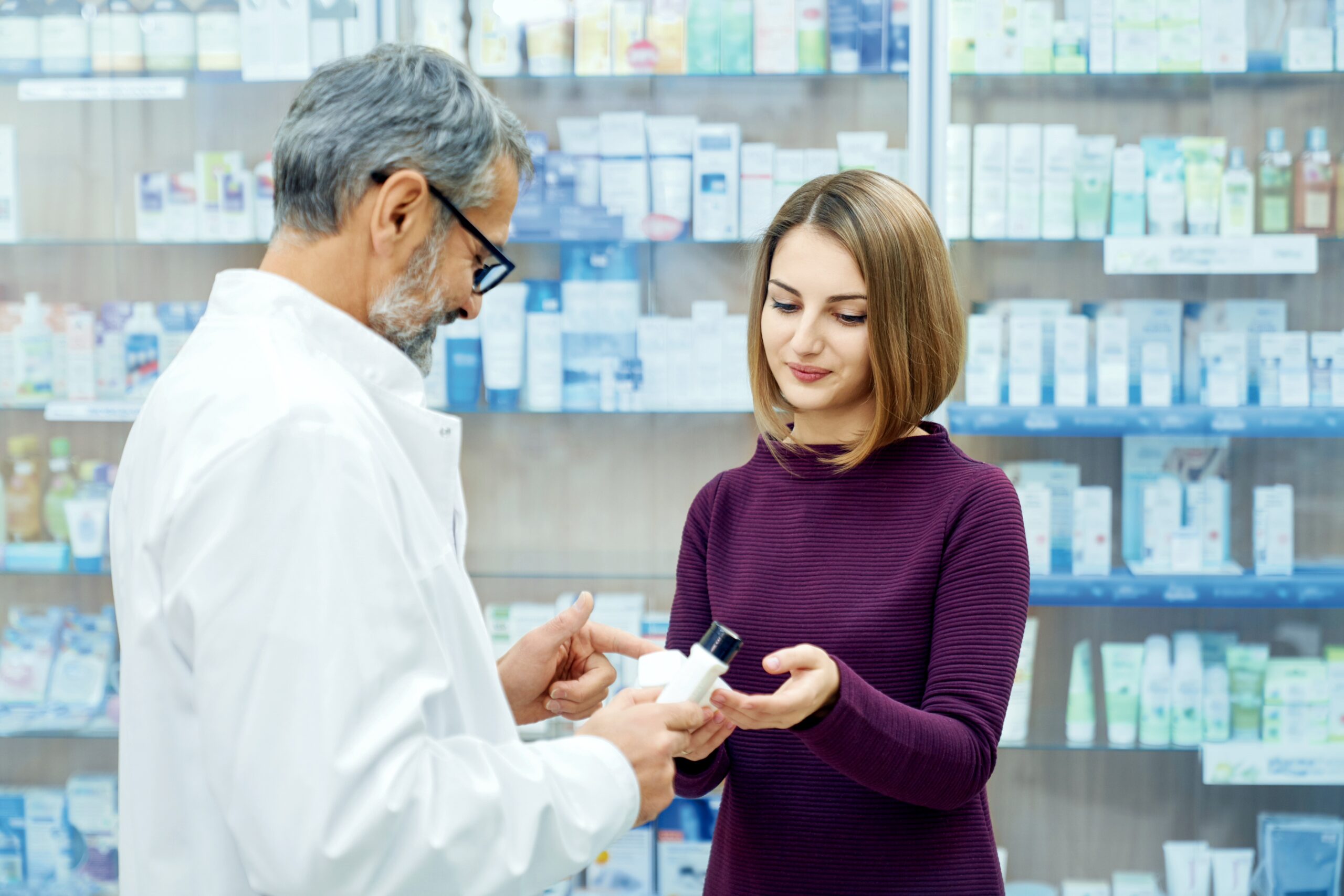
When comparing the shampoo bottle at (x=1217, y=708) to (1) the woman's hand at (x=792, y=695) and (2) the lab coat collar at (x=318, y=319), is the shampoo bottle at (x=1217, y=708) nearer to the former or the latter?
(1) the woman's hand at (x=792, y=695)

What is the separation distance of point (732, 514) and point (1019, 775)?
182 cm

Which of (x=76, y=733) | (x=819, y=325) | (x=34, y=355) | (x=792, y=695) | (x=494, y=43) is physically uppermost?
(x=494, y=43)

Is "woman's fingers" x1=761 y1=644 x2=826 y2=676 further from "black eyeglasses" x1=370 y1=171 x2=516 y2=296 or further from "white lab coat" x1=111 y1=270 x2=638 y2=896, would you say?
"black eyeglasses" x1=370 y1=171 x2=516 y2=296

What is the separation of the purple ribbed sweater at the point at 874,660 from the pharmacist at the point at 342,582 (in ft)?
0.93

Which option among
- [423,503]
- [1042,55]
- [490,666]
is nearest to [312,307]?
[423,503]

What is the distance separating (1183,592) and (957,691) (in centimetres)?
157

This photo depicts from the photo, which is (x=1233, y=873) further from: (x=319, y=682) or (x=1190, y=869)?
(x=319, y=682)

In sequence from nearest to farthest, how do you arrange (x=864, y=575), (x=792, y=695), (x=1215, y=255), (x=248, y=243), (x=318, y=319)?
(x=318, y=319), (x=792, y=695), (x=864, y=575), (x=1215, y=255), (x=248, y=243)

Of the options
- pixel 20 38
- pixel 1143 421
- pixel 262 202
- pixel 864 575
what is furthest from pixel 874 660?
pixel 20 38

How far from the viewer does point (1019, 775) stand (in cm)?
299

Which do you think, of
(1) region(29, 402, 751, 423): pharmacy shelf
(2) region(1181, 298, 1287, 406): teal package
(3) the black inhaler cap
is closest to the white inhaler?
(3) the black inhaler cap

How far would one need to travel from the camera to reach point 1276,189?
8.73 ft

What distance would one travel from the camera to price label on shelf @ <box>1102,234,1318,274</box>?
2.57m

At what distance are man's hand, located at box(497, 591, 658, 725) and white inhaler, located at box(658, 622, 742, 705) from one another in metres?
0.23
